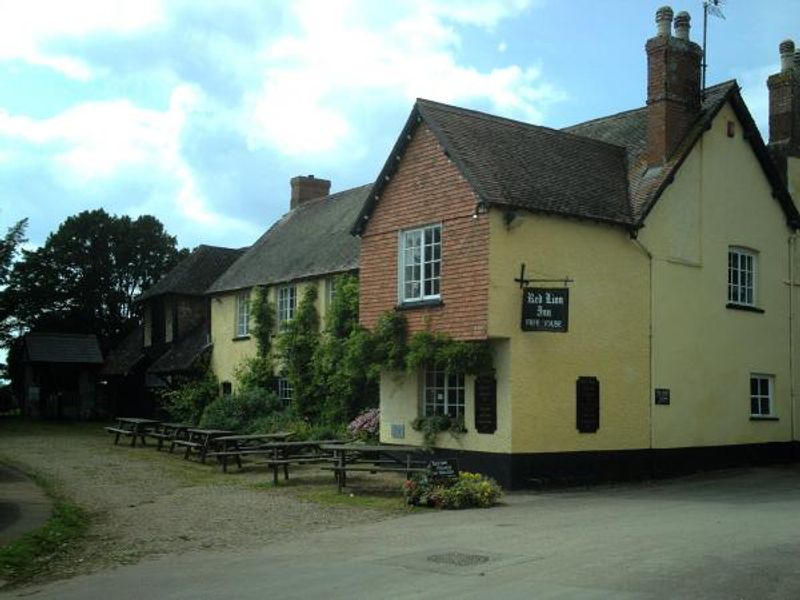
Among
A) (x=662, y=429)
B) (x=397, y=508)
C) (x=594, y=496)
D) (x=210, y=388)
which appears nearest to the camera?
(x=397, y=508)

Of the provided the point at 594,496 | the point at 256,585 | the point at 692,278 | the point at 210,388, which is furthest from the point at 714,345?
the point at 210,388

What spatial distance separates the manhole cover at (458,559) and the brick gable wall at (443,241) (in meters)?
7.06

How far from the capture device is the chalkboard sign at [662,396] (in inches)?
762

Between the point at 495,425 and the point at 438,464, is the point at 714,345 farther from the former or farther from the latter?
the point at 438,464

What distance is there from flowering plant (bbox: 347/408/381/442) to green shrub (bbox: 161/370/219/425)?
34.1ft

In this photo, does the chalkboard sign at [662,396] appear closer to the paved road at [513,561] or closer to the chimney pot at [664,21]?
the paved road at [513,561]

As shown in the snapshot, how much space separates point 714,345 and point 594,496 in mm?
6232

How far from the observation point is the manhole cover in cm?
979

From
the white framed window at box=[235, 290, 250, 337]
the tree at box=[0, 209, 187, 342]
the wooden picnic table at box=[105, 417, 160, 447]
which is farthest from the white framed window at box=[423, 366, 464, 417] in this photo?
the tree at box=[0, 209, 187, 342]

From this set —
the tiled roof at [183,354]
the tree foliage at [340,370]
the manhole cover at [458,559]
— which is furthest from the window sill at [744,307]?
the tiled roof at [183,354]

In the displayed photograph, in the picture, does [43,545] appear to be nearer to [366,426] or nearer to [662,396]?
[366,426]

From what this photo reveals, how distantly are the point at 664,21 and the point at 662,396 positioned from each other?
8.33 meters

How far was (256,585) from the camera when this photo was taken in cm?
888

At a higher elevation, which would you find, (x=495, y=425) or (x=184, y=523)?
(x=495, y=425)
